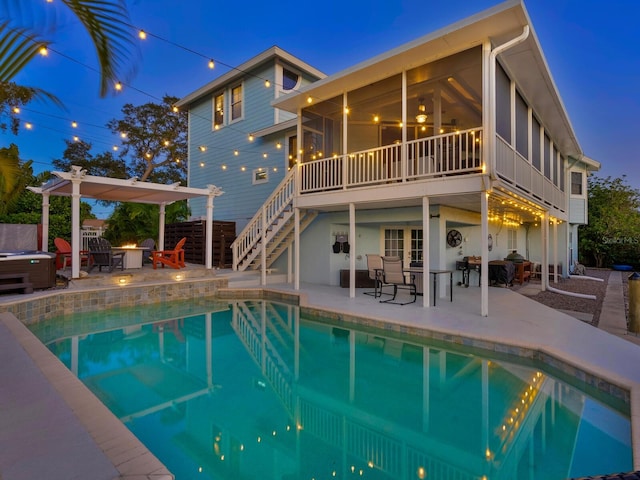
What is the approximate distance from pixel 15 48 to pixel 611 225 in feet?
77.9

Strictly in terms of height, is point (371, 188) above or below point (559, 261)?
above

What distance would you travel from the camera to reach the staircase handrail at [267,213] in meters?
10.8

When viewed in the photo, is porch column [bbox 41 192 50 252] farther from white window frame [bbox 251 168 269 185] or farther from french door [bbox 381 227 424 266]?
french door [bbox 381 227 424 266]

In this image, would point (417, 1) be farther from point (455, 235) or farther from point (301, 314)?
point (301, 314)

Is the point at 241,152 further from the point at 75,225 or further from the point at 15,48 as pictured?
the point at 15,48

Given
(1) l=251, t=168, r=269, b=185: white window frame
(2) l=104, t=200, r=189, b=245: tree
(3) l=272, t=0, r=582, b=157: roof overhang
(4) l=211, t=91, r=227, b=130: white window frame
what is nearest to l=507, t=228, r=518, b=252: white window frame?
(3) l=272, t=0, r=582, b=157: roof overhang

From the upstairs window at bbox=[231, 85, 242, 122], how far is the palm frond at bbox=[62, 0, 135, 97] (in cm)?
1366

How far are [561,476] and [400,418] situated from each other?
1.33 metres

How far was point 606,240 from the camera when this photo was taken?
19156 millimetres

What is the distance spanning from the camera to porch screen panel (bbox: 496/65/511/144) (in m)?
7.19

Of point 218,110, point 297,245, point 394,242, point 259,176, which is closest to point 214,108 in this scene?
point 218,110

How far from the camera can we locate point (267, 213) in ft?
39.1

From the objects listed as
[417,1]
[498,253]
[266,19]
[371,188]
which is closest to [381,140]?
[371,188]

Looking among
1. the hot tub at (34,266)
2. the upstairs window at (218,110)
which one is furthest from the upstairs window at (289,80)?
the hot tub at (34,266)
